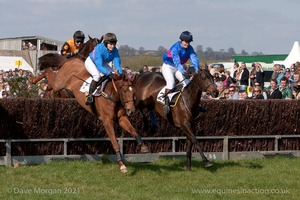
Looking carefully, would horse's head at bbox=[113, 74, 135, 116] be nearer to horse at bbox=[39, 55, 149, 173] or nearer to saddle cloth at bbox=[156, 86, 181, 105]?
horse at bbox=[39, 55, 149, 173]

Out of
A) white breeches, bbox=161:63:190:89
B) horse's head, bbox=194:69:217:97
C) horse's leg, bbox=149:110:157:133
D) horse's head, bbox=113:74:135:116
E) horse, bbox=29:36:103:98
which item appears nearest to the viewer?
horse's head, bbox=113:74:135:116

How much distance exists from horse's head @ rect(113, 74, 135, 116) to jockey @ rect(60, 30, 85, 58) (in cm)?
327

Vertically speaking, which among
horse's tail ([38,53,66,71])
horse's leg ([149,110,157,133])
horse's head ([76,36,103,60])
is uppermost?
horse's head ([76,36,103,60])

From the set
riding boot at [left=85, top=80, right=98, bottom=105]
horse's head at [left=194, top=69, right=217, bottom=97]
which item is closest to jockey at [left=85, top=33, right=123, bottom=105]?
riding boot at [left=85, top=80, right=98, bottom=105]

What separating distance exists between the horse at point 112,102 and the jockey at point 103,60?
0.55 feet

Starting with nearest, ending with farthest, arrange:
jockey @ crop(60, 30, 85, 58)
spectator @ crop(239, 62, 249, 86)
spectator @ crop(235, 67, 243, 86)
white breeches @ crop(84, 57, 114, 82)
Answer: white breeches @ crop(84, 57, 114, 82) < jockey @ crop(60, 30, 85, 58) < spectator @ crop(239, 62, 249, 86) < spectator @ crop(235, 67, 243, 86)

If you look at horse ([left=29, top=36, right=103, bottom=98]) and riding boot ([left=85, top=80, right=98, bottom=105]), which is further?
horse ([left=29, top=36, right=103, bottom=98])

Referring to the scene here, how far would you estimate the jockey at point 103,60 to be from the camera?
37.5ft

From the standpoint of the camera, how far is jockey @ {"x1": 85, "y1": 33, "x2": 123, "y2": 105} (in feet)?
37.5

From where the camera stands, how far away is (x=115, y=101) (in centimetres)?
1134

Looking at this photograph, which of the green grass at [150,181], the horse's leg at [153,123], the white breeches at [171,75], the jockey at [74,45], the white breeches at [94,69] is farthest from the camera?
the jockey at [74,45]

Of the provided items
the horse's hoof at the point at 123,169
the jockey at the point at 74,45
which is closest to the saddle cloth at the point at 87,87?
the horse's hoof at the point at 123,169

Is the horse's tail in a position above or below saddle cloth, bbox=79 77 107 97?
above

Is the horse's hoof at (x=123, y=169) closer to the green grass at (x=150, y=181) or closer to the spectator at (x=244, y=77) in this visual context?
the green grass at (x=150, y=181)
